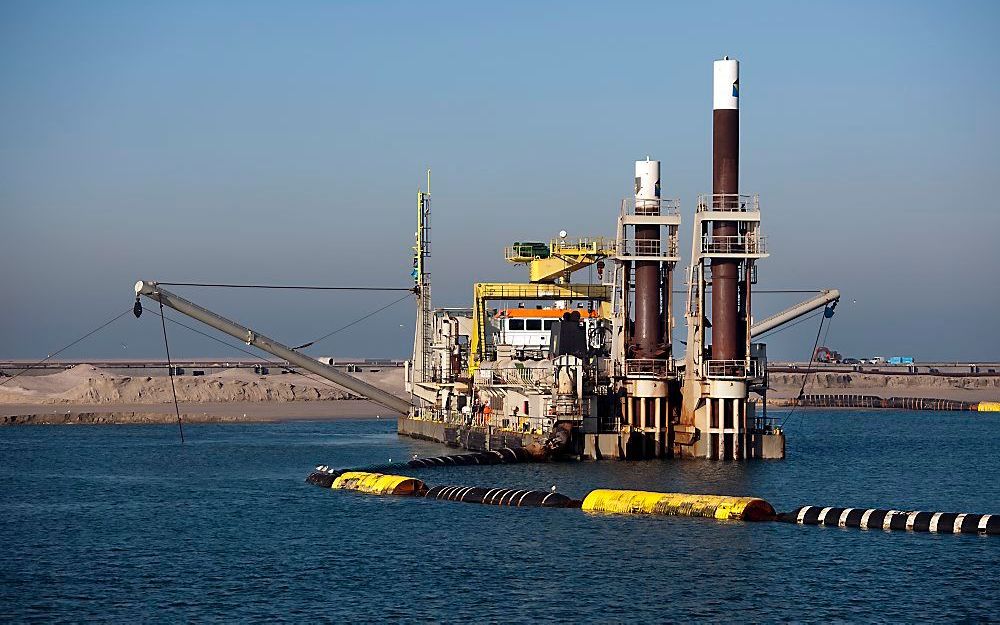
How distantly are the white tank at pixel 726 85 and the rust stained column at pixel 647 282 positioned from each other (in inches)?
300

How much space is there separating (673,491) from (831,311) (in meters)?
39.2

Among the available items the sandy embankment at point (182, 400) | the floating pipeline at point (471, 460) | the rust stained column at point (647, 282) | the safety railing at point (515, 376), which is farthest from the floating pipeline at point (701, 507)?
the sandy embankment at point (182, 400)

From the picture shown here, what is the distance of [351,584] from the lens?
43.0m

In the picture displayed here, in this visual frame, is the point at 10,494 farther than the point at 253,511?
Yes

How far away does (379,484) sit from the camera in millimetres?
63844

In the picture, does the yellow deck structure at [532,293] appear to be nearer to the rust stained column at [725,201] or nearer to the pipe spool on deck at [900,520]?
the rust stained column at [725,201]

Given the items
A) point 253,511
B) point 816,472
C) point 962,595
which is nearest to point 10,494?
point 253,511

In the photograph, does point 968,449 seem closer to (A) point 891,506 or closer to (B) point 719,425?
(B) point 719,425

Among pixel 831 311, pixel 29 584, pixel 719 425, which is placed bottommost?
pixel 29 584

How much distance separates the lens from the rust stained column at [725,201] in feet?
234

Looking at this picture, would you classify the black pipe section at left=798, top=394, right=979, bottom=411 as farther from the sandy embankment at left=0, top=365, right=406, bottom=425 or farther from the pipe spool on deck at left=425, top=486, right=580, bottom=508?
the pipe spool on deck at left=425, top=486, right=580, bottom=508

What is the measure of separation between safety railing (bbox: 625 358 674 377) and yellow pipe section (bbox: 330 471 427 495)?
16.1 m

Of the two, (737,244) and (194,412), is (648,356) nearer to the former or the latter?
(737,244)

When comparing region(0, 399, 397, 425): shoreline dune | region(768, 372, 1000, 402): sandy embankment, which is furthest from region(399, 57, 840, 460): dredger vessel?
region(768, 372, 1000, 402): sandy embankment
